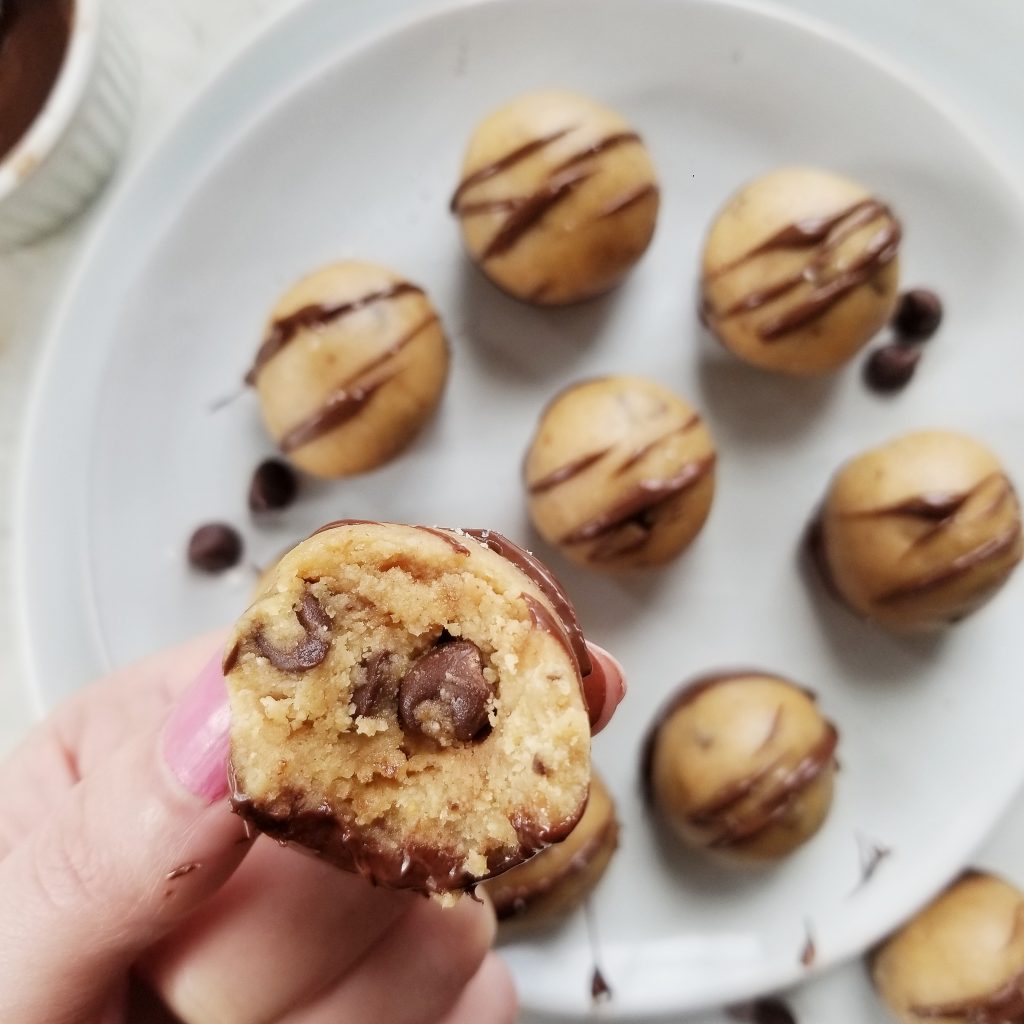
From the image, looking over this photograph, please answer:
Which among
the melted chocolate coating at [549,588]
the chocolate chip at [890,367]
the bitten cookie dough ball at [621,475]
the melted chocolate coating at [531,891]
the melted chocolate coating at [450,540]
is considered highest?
the melted chocolate coating at [450,540]

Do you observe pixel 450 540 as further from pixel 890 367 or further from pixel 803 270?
pixel 890 367

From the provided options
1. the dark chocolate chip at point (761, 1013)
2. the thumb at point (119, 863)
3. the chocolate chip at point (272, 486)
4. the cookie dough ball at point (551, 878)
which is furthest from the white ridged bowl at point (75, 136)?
the dark chocolate chip at point (761, 1013)

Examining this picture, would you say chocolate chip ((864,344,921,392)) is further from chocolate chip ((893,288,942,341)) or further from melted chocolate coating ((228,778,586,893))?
melted chocolate coating ((228,778,586,893))

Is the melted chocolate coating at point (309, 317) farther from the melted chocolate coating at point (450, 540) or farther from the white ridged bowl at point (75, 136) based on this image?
the melted chocolate coating at point (450, 540)

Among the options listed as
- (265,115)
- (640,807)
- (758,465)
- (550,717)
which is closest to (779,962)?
(640,807)

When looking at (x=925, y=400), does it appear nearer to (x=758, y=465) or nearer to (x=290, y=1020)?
(x=758, y=465)

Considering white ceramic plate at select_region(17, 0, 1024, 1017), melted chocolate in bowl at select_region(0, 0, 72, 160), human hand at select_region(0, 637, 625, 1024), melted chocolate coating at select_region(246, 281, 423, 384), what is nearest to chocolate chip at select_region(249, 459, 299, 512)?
white ceramic plate at select_region(17, 0, 1024, 1017)

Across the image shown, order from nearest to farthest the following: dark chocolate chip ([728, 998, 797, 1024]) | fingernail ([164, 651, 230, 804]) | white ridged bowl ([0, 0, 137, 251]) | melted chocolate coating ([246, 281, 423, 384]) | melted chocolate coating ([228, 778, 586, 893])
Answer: melted chocolate coating ([228, 778, 586, 893]), fingernail ([164, 651, 230, 804]), white ridged bowl ([0, 0, 137, 251]), melted chocolate coating ([246, 281, 423, 384]), dark chocolate chip ([728, 998, 797, 1024])
